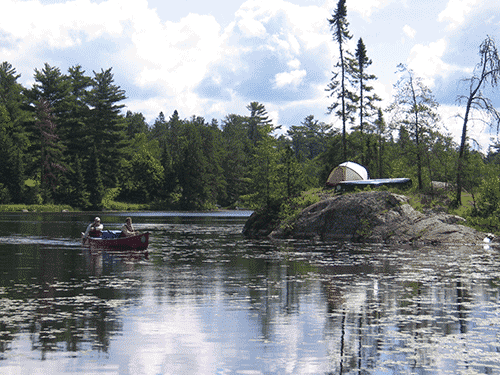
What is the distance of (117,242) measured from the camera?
1347 inches

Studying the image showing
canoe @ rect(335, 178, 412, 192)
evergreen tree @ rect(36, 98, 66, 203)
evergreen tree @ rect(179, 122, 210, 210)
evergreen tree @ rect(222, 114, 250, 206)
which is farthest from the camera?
evergreen tree @ rect(222, 114, 250, 206)

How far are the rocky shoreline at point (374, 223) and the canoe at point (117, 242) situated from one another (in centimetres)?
1592

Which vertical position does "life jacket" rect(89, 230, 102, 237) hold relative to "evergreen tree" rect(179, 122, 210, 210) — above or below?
below

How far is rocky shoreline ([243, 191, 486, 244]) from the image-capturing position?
38781mm

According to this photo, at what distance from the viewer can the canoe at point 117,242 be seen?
33.0 meters

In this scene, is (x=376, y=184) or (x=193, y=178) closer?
(x=376, y=184)

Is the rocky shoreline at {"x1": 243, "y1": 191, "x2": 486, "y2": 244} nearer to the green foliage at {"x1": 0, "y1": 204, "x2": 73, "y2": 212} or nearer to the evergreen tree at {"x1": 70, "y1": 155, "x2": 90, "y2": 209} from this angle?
the green foliage at {"x1": 0, "y1": 204, "x2": 73, "y2": 212}

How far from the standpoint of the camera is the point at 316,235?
4519cm

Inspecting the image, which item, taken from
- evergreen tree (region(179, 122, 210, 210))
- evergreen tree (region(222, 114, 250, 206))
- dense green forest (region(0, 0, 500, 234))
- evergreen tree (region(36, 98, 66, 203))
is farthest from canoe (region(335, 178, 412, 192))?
evergreen tree (region(222, 114, 250, 206))

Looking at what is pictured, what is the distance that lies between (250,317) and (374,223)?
30033 millimetres

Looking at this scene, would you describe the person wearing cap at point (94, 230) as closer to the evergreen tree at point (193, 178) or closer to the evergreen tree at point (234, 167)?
the evergreen tree at point (193, 178)

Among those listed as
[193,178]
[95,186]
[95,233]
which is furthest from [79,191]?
[95,233]

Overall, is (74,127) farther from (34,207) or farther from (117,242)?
(117,242)

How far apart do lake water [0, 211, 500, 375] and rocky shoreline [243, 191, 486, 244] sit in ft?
38.0
